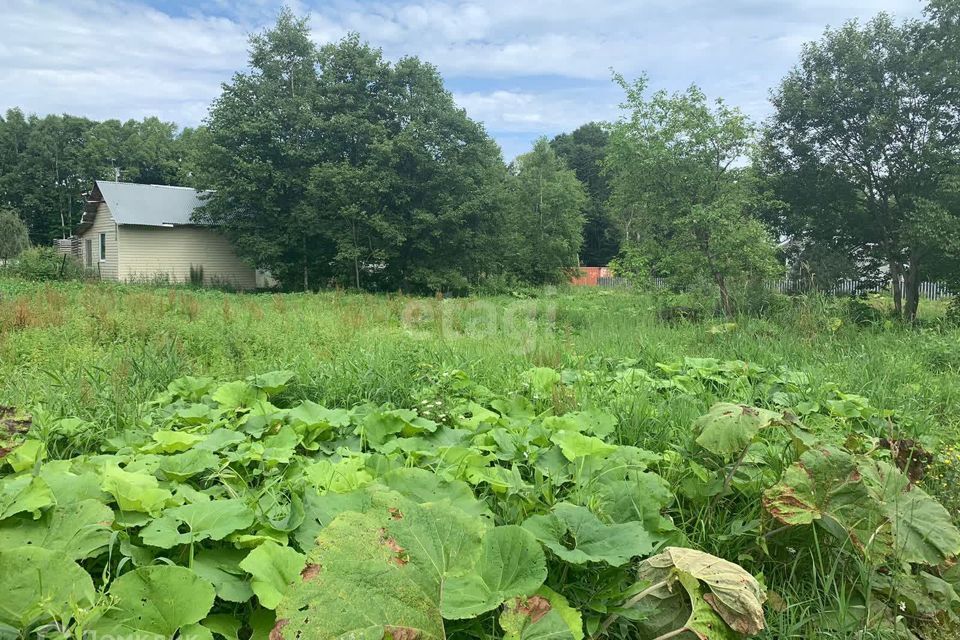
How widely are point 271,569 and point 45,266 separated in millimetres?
21630

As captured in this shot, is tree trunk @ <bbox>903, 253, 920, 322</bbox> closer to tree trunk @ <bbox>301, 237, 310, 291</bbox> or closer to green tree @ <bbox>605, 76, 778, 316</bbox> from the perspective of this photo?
green tree @ <bbox>605, 76, 778, 316</bbox>

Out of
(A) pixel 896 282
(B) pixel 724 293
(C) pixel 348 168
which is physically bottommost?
(B) pixel 724 293

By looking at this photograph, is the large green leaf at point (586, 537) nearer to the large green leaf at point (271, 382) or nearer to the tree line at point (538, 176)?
the large green leaf at point (271, 382)

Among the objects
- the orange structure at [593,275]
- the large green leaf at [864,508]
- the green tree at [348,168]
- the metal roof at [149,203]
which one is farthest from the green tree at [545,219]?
the large green leaf at [864,508]

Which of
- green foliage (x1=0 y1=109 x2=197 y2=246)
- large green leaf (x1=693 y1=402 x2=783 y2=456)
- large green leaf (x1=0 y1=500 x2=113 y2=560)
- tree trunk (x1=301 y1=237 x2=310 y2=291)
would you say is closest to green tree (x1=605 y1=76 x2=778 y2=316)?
large green leaf (x1=693 y1=402 x2=783 y2=456)

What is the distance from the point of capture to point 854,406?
9.66 ft

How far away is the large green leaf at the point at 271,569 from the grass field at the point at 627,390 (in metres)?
0.13

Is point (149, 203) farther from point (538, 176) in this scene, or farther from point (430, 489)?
point (430, 489)

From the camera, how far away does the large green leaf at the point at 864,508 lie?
1.61 meters

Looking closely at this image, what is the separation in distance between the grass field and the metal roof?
15.3 m

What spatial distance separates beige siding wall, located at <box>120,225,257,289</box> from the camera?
2066cm

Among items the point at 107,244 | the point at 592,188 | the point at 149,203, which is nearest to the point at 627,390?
the point at 149,203

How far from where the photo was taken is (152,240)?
21172 millimetres

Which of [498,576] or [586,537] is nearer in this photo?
[498,576]
